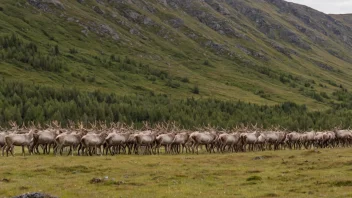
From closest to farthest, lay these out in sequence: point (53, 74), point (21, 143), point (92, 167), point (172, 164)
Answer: point (92, 167) < point (172, 164) < point (21, 143) < point (53, 74)

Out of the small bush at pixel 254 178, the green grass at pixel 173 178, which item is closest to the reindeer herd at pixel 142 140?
the green grass at pixel 173 178

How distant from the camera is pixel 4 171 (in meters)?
31.8

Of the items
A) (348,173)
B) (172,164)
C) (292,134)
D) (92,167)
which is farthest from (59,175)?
(292,134)

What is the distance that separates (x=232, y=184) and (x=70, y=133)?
23.7 m

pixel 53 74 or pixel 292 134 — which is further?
pixel 53 74

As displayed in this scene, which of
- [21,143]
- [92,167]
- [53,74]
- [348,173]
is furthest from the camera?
[53,74]

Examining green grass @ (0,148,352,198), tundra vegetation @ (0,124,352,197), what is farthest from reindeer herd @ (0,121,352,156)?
green grass @ (0,148,352,198)

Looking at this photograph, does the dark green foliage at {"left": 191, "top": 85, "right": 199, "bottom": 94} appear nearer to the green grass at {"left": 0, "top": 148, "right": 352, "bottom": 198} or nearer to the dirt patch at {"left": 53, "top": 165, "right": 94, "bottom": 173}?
the green grass at {"left": 0, "top": 148, "right": 352, "bottom": 198}

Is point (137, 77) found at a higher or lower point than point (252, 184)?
higher

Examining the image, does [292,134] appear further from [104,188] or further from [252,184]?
[104,188]

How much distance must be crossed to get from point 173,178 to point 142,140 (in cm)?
2013

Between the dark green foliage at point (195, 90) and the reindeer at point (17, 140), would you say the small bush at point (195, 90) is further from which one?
the reindeer at point (17, 140)

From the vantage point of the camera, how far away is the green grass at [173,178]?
24.5 m

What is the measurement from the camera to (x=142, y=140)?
49844 mm
